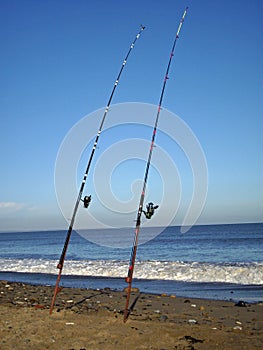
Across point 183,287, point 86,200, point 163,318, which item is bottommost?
point 183,287

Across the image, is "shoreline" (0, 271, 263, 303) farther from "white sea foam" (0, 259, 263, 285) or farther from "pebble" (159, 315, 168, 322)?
"pebble" (159, 315, 168, 322)

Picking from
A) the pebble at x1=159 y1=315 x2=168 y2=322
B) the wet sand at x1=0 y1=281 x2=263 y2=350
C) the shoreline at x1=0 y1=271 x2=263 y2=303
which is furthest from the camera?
the shoreline at x1=0 y1=271 x2=263 y2=303

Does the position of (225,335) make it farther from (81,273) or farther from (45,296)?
(81,273)

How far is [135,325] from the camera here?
632 cm

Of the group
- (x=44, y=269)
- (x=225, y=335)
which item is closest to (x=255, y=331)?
(x=225, y=335)

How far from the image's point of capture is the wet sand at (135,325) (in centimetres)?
535

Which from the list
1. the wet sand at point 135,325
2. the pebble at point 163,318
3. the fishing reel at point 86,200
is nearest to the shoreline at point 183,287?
the wet sand at point 135,325

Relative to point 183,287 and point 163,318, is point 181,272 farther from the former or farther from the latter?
point 163,318

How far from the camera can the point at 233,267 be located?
16.5 meters

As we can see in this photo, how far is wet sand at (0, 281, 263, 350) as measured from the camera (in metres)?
5.35

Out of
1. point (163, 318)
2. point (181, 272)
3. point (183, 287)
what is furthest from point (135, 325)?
point (181, 272)

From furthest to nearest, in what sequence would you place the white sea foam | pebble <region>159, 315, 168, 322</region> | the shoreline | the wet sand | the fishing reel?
the white sea foam, the shoreline, pebble <region>159, 315, 168, 322</region>, the fishing reel, the wet sand

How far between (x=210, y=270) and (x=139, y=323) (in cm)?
992

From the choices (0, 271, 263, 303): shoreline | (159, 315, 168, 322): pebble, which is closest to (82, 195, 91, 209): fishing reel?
(159, 315, 168, 322): pebble
